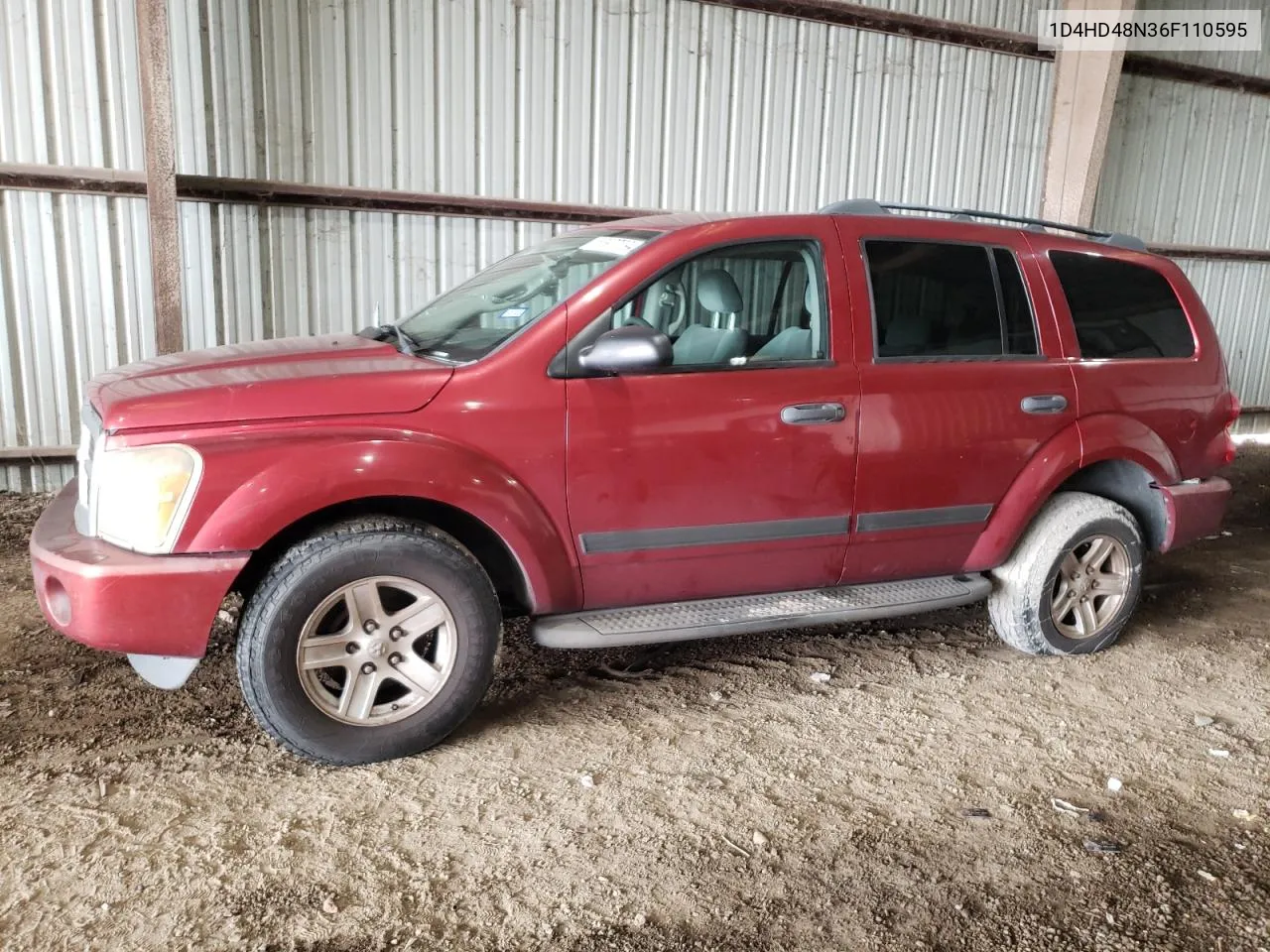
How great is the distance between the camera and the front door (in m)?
3.19

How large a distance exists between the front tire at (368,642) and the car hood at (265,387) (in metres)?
0.40

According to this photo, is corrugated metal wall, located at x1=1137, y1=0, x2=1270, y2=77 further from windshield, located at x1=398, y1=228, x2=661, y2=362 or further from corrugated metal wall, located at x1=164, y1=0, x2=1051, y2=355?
windshield, located at x1=398, y1=228, x2=661, y2=362

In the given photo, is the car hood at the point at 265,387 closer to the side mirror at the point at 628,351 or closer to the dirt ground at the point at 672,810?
the side mirror at the point at 628,351

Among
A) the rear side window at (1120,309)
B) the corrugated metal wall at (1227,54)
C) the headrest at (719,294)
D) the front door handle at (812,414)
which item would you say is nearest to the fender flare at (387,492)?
the front door handle at (812,414)

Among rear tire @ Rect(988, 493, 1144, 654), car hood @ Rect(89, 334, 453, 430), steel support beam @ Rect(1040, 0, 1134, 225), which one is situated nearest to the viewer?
car hood @ Rect(89, 334, 453, 430)

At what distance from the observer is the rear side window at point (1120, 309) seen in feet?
13.2

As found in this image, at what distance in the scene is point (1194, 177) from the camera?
1014 cm

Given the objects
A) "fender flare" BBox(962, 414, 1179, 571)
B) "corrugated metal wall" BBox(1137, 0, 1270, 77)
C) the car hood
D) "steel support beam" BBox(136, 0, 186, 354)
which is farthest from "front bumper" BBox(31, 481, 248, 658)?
"corrugated metal wall" BBox(1137, 0, 1270, 77)

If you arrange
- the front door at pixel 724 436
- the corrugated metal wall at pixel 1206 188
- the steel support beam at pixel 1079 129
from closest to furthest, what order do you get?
the front door at pixel 724 436 → the steel support beam at pixel 1079 129 → the corrugated metal wall at pixel 1206 188

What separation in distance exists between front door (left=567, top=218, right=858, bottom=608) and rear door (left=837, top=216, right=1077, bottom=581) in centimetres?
12

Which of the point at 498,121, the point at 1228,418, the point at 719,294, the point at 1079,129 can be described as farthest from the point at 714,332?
the point at 1079,129

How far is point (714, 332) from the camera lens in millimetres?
3486

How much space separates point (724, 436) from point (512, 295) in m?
1.00

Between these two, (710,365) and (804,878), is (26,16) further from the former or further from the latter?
(804,878)
